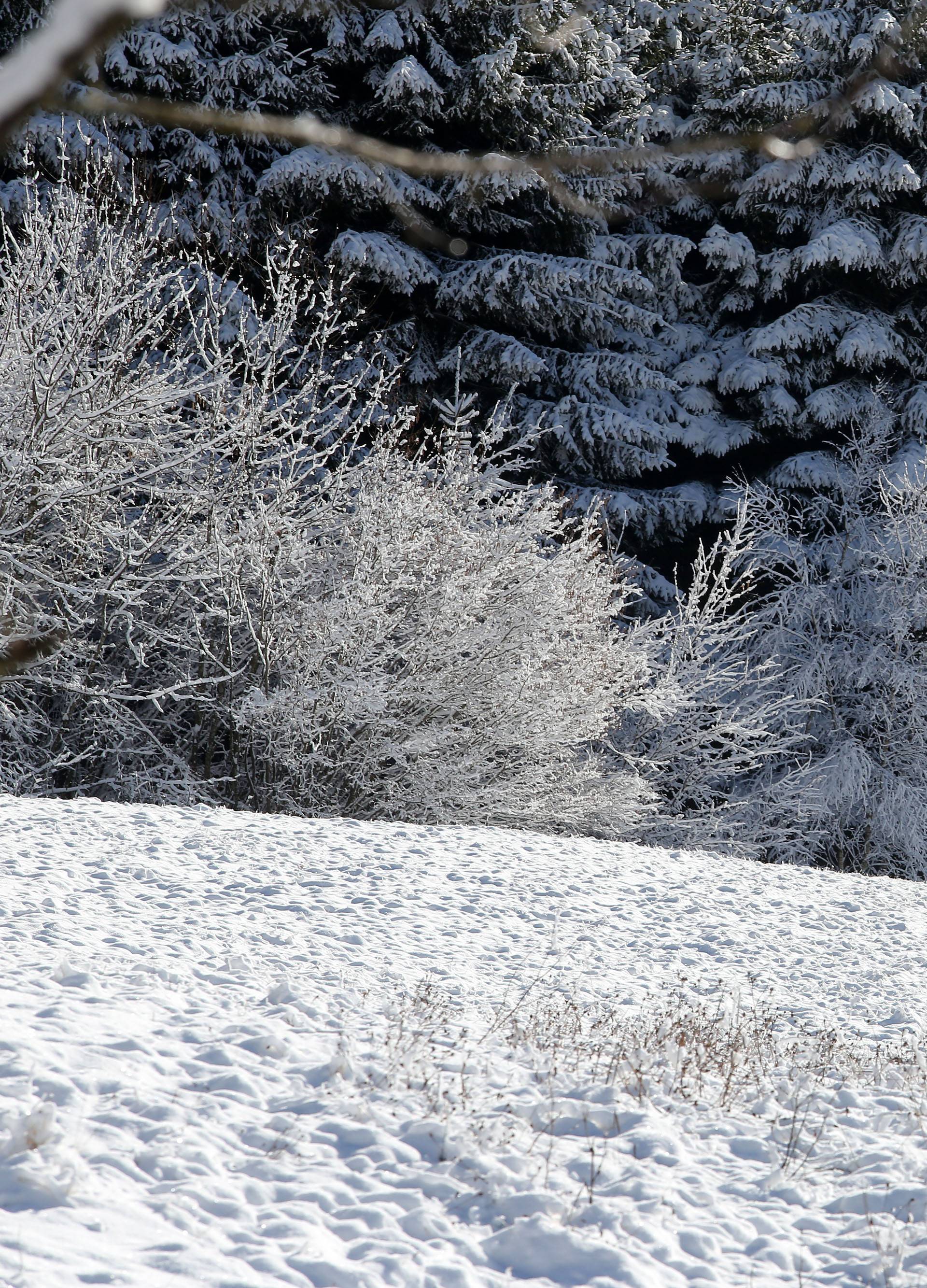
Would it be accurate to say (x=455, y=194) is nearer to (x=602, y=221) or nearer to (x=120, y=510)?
(x=602, y=221)

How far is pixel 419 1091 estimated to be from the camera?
407cm

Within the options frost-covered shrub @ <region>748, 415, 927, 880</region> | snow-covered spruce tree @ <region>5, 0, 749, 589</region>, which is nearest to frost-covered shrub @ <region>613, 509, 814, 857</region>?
frost-covered shrub @ <region>748, 415, 927, 880</region>

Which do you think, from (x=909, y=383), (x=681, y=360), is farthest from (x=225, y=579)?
(x=909, y=383)

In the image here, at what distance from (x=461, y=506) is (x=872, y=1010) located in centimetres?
736

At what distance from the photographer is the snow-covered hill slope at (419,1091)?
313 cm

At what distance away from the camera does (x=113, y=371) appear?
407 inches

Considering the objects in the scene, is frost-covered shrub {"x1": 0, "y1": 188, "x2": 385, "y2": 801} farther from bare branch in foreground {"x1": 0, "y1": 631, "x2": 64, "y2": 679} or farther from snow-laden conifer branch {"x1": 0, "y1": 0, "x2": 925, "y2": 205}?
snow-laden conifer branch {"x1": 0, "y1": 0, "x2": 925, "y2": 205}

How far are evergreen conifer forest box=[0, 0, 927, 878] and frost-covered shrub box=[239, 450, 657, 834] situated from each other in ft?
0.21

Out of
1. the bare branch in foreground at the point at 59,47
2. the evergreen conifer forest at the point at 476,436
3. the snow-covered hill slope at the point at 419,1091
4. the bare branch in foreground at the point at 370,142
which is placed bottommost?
the snow-covered hill slope at the point at 419,1091

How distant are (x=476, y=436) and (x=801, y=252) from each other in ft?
20.6

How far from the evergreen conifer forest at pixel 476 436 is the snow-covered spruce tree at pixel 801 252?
3.5 inches

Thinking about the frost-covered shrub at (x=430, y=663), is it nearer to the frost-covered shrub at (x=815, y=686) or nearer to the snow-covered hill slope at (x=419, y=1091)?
the frost-covered shrub at (x=815, y=686)

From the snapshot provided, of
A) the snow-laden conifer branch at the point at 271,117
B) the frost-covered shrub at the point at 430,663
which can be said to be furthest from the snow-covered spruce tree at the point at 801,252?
the snow-laden conifer branch at the point at 271,117

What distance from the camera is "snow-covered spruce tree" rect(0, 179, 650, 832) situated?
10.3 meters
